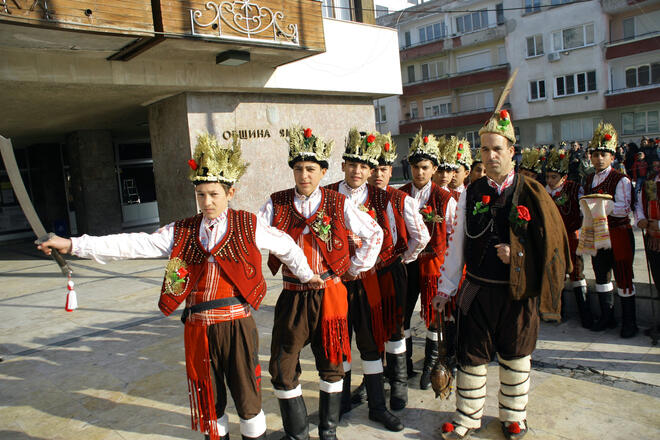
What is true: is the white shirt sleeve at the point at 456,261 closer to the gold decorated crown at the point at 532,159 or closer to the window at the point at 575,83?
the gold decorated crown at the point at 532,159

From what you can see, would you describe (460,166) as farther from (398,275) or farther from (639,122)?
(639,122)

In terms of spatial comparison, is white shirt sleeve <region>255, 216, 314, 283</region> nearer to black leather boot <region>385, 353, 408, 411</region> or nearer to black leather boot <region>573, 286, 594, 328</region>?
black leather boot <region>385, 353, 408, 411</region>

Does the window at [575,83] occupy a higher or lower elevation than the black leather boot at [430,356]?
higher

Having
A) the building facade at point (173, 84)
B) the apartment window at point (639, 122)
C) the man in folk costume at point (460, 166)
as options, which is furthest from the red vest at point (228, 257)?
the apartment window at point (639, 122)

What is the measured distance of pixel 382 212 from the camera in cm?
404

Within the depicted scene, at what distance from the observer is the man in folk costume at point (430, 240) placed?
4.45 metres

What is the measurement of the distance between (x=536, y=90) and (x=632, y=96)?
587cm

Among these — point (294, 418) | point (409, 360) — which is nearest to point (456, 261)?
point (409, 360)

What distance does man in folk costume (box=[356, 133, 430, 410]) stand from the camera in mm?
3932

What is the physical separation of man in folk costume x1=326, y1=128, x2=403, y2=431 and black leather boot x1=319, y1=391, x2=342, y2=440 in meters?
Result: 0.40

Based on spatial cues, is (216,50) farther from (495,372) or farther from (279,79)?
(495,372)

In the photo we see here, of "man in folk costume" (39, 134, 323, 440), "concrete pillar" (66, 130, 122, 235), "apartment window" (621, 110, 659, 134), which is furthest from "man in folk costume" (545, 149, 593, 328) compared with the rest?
"apartment window" (621, 110, 659, 134)

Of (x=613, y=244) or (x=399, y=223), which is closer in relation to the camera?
(x=399, y=223)

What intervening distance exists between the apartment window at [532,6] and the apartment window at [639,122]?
341 inches
